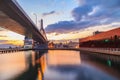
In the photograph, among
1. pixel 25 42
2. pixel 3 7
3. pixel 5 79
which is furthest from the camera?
pixel 25 42

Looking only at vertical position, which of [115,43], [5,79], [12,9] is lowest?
[5,79]

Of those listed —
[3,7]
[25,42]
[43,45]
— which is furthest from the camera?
[25,42]

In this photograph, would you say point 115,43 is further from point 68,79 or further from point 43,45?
point 43,45

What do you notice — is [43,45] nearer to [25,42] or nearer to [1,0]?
[25,42]

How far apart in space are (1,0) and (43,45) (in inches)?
4980

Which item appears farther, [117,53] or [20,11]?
[117,53]

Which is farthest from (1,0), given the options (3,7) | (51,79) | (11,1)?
(51,79)

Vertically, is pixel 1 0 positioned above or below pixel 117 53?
above

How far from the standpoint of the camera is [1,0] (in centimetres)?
2486

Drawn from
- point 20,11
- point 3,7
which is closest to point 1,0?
point 3,7

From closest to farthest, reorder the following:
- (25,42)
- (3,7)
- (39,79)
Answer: (39,79)
(3,7)
(25,42)

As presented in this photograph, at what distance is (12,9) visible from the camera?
2959cm

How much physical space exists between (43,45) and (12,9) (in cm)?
12174

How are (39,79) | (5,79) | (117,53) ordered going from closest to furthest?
(39,79), (5,79), (117,53)
